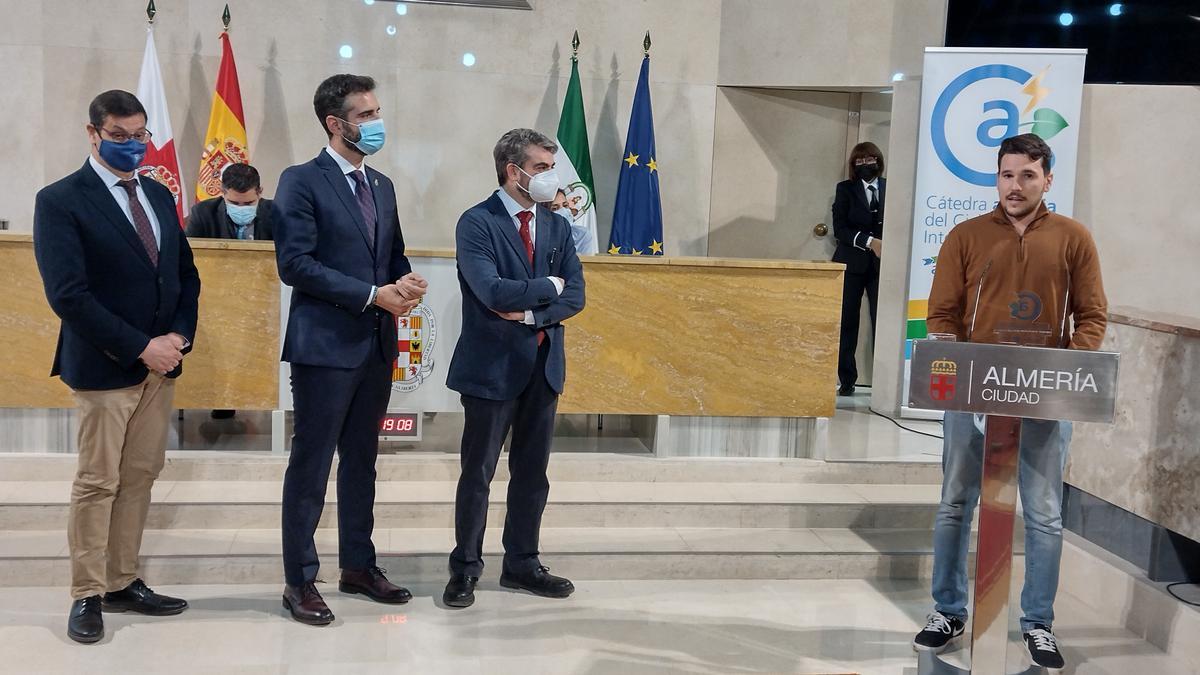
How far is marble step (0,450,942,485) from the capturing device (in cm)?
502

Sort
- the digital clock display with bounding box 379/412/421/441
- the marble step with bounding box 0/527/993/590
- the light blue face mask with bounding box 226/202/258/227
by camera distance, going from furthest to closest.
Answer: the light blue face mask with bounding box 226/202/258/227 → the digital clock display with bounding box 379/412/421/441 → the marble step with bounding box 0/527/993/590

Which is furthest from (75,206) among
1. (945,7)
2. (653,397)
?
(945,7)

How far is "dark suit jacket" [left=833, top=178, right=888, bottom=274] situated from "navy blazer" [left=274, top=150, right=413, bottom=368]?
14.2 feet

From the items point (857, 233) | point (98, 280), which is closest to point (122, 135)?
point (98, 280)

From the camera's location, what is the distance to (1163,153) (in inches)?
235

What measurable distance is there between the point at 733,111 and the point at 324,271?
4.77 meters

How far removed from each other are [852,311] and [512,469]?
158 inches

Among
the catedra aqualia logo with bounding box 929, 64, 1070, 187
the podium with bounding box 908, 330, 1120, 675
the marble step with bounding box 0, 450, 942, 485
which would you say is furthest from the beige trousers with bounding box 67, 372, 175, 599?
the catedra aqualia logo with bounding box 929, 64, 1070, 187

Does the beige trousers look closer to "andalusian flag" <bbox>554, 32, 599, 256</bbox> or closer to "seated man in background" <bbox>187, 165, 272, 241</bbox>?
"seated man in background" <bbox>187, 165, 272, 241</bbox>

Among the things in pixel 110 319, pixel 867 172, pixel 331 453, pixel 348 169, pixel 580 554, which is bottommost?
pixel 580 554

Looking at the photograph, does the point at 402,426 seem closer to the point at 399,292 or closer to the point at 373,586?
the point at 373,586

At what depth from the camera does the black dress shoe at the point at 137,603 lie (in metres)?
3.92

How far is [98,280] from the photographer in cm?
361

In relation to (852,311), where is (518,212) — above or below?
above
